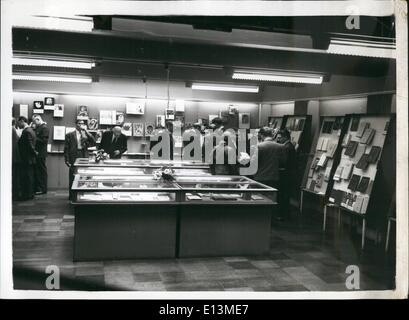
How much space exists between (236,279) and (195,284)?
498 millimetres

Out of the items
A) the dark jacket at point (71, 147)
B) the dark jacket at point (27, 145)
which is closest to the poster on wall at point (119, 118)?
the dark jacket at point (71, 147)

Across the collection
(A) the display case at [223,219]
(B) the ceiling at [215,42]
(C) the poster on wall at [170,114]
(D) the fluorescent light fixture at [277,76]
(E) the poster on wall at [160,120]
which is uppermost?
(B) the ceiling at [215,42]

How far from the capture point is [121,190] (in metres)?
5.34

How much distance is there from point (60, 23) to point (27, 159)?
4.84 m

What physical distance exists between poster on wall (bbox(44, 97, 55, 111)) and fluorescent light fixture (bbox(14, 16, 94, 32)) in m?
6.12

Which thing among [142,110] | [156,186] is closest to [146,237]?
[156,186]

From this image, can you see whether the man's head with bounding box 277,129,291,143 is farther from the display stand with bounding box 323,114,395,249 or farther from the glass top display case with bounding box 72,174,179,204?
the glass top display case with bounding box 72,174,179,204

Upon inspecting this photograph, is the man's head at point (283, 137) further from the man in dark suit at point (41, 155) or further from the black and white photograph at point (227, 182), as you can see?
the man in dark suit at point (41, 155)

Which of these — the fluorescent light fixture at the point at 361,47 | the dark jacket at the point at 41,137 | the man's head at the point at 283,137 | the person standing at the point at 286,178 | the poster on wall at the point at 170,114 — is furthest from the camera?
the poster on wall at the point at 170,114

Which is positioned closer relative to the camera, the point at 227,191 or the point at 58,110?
the point at 227,191

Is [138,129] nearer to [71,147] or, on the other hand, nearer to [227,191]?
[71,147]

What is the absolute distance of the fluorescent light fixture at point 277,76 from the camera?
6965 millimetres

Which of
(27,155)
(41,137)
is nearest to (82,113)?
(41,137)

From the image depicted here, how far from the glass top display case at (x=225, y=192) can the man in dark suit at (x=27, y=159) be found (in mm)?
4405
